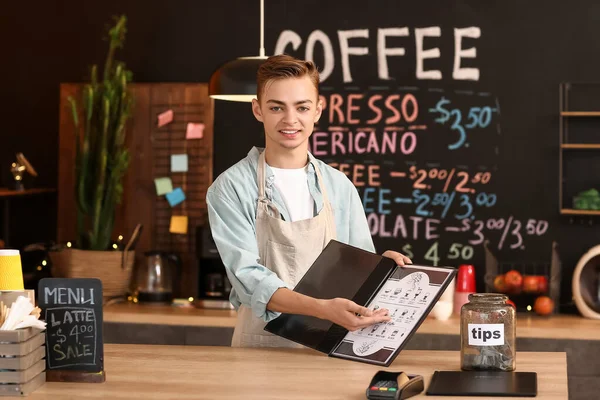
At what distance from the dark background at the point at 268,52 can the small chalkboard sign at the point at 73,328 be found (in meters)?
3.16

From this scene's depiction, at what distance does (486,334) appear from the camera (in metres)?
2.36

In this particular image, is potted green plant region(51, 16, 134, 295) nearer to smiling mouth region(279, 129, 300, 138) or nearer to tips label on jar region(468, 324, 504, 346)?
smiling mouth region(279, 129, 300, 138)

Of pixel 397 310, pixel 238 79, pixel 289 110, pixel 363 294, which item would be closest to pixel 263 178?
pixel 289 110

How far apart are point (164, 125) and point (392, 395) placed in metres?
3.50

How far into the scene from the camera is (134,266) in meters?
5.36

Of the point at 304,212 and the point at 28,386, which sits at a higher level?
the point at 304,212

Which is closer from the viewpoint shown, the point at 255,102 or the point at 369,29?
the point at 255,102

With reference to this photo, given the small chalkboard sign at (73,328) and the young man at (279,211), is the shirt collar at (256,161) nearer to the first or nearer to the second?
the young man at (279,211)

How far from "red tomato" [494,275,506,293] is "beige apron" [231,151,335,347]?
7.74 feet

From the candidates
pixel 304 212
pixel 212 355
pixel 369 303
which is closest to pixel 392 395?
pixel 369 303

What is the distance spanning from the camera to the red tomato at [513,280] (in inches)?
195

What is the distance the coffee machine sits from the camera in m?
5.06

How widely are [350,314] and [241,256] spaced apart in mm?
352

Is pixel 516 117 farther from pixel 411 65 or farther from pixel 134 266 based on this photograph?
pixel 134 266
